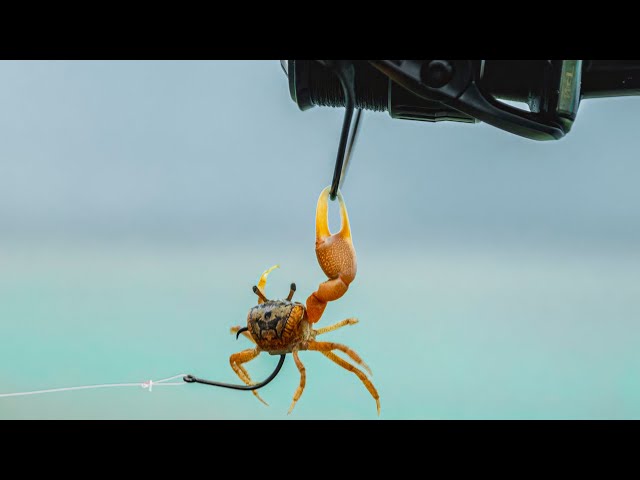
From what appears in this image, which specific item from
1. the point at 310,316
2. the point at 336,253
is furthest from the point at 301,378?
the point at 336,253

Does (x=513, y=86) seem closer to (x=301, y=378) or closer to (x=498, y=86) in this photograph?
(x=498, y=86)

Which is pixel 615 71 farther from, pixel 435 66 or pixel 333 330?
pixel 333 330

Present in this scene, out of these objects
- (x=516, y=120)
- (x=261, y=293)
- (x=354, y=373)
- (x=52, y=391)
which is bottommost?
(x=52, y=391)

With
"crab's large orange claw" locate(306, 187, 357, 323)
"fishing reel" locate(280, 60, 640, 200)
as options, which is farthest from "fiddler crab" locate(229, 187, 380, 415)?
"fishing reel" locate(280, 60, 640, 200)

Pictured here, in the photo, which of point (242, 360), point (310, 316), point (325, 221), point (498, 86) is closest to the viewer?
point (498, 86)

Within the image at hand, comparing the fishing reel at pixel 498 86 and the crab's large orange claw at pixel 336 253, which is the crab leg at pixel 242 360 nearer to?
the crab's large orange claw at pixel 336 253

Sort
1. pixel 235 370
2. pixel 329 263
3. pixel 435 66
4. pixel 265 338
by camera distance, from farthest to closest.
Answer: pixel 235 370, pixel 265 338, pixel 329 263, pixel 435 66

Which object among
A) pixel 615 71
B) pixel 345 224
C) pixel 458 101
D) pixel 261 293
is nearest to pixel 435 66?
pixel 458 101
